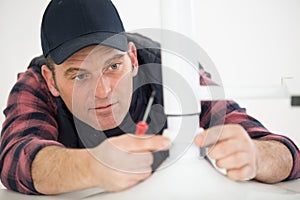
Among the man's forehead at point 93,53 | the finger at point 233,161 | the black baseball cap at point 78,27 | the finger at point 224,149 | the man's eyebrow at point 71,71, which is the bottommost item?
the finger at point 233,161

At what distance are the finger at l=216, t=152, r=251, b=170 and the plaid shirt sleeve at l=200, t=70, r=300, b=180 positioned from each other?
87mm

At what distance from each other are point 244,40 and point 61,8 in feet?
2.01

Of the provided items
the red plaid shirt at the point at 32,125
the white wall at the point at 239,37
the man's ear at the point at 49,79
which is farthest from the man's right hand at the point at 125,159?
the white wall at the point at 239,37

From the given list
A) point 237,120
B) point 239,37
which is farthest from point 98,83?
point 239,37

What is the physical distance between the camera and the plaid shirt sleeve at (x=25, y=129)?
0.62 metres

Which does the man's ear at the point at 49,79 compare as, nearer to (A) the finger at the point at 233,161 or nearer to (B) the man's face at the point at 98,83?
(B) the man's face at the point at 98,83

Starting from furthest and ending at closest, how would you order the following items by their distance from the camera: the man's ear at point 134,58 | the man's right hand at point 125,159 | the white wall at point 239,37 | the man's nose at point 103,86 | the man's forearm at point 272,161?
the white wall at point 239,37 → the man's ear at point 134,58 → the man's nose at point 103,86 → the man's forearm at point 272,161 → the man's right hand at point 125,159

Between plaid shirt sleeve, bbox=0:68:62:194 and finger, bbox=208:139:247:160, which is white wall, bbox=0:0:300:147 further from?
finger, bbox=208:139:247:160

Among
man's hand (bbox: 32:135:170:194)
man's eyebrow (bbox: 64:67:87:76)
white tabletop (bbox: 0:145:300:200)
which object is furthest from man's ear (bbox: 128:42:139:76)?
white tabletop (bbox: 0:145:300:200)

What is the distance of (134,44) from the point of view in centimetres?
93

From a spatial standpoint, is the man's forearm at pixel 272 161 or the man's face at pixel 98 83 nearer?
the man's forearm at pixel 272 161

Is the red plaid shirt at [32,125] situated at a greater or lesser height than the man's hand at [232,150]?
lesser

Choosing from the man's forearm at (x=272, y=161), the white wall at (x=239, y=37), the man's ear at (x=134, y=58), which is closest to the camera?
the man's forearm at (x=272, y=161)

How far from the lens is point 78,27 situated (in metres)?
0.75
